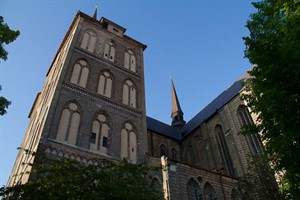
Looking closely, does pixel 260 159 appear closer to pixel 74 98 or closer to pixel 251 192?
pixel 251 192

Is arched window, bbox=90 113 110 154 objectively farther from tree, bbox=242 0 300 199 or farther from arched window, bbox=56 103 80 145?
tree, bbox=242 0 300 199

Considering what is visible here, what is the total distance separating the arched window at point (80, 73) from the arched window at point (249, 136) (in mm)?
12256

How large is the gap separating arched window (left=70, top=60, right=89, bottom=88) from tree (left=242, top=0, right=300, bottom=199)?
1321 centimetres

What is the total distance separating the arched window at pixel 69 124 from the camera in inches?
580

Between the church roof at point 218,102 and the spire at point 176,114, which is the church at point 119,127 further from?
the spire at point 176,114

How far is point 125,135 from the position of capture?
17484mm

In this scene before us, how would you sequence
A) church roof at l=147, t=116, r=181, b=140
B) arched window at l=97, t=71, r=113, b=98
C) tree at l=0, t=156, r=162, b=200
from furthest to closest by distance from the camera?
church roof at l=147, t=116, r=181, b=140
arched window at l=97, t=71, r=113, b=98
tree at l=0, t=156, r=162, b=200

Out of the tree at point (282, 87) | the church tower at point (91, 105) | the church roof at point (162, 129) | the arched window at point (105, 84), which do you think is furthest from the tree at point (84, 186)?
the church roof at point (162, 129)

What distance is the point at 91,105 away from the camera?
1744 cm

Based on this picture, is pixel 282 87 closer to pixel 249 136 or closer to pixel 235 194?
pixel 235 194

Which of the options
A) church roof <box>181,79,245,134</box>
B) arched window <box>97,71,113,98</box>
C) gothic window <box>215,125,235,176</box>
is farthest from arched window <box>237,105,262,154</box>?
arched window <box>97,71,113,98</box>

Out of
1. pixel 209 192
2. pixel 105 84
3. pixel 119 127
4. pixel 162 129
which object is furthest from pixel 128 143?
pixel 162 129

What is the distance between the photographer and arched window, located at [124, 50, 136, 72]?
23925 millimetres

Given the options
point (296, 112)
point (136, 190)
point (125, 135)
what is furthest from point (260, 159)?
point (125, 135)
